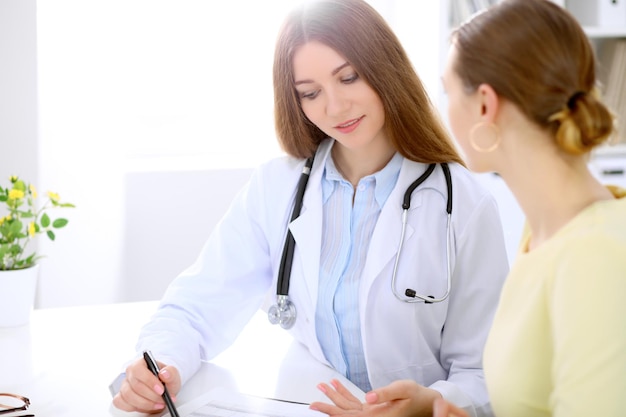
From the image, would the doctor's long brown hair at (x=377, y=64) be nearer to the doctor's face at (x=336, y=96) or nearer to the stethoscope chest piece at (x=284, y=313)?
the doctor's face at (x=336, y=96)

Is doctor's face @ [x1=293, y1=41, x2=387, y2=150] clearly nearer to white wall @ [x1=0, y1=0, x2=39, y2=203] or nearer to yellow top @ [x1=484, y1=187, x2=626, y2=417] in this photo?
yellow top @ [x1=484, y1=187, x2=626, y2=417]

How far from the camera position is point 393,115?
1.50m

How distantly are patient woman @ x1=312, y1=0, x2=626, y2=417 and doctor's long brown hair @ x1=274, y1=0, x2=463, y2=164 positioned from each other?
511 millimetres

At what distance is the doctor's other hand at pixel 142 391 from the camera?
1218mm

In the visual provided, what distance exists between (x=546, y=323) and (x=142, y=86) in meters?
2.77

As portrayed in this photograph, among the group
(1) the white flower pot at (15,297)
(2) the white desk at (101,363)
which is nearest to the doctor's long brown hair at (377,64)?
(2) the white desk at (101,363)

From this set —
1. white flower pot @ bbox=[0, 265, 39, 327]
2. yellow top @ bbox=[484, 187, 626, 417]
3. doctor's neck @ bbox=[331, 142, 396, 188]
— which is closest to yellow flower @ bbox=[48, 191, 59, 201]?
white flower pot @ bbox=[0, 265, 39, 327]

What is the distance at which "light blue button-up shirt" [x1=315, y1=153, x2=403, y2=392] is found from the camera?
1.51 metres

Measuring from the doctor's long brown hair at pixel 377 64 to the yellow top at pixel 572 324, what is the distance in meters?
0.64

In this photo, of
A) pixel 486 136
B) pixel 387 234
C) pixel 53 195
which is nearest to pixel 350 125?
pixel 387 234

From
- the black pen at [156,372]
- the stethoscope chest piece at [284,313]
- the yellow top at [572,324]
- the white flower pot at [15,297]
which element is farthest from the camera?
the white flower pot at [15,297]

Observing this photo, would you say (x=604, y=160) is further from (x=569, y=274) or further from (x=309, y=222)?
(x=569, y=274)

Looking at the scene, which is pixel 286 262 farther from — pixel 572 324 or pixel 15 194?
pixel 572 324

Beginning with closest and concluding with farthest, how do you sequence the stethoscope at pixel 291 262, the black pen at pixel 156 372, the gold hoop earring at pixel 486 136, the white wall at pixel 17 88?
the gold hoop earring at pixel 486 136 < the black pen at pixel 156 372 < the stethoscope at pixel 291 262 < the white wall at pixel 17 88
